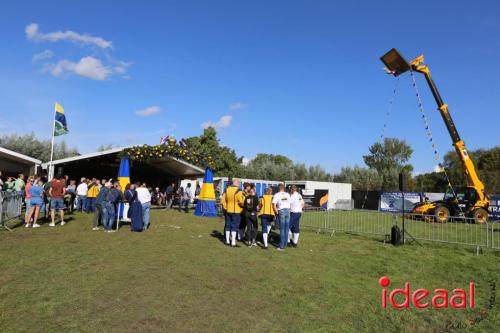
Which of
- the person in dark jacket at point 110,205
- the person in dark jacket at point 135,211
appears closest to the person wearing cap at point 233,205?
the person in dark jacket at point 135,211

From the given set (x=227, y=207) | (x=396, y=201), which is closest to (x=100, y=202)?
(x=227, y=207)

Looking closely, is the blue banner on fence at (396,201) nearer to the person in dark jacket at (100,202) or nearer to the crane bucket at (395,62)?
the crane bucket at (395,62)

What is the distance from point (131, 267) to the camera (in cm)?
695

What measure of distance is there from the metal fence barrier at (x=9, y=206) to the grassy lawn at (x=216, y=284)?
3.43 ft

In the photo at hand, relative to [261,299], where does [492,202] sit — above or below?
above

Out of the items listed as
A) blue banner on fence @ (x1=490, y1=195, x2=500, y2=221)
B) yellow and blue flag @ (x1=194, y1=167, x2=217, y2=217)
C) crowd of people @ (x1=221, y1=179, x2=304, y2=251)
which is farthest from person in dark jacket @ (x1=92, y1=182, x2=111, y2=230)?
blue banner on fence @ (x1=490, y1=195, x2=500, y2=221)

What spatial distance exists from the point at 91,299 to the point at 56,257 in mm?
2944

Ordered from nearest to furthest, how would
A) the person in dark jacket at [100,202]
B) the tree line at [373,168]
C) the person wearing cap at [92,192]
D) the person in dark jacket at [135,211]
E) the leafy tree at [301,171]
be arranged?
the person in dark jacket at [100,202]
the person in dark jacket at [135,211]
the person wearing cap at [92,192]
the tree line at [373,168]
the leafy tree at [301,171]

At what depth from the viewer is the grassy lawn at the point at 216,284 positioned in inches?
178

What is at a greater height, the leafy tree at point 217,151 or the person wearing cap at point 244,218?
the leafy tree at point 217,151

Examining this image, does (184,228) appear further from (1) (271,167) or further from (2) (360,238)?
(1) (271,167)

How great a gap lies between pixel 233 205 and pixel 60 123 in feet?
43.9

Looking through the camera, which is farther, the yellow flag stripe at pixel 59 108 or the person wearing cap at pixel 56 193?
the yellow flag stripe at pixel 59 108

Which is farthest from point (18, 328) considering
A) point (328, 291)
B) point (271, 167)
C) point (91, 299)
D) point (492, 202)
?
point (271, 167)
